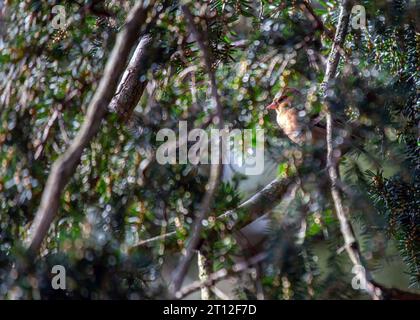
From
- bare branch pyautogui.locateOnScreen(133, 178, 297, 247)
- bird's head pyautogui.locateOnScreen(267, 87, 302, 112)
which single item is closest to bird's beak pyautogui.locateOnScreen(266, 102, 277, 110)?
bird's head pyautogui.locateOnScreen(267, 87, 302, 112)

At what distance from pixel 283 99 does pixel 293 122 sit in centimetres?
46

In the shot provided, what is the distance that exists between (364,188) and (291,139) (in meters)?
0.28

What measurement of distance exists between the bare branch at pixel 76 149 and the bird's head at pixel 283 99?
809 millimetres

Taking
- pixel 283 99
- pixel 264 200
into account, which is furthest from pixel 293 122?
pixel 283 99

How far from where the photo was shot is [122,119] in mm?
2066

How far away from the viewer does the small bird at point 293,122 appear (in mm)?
1757

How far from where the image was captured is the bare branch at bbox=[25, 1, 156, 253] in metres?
Answer: 1.14

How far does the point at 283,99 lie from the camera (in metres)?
2.34

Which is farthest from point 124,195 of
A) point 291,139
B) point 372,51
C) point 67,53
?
point 372,51

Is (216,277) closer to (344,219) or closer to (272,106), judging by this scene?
(344,219)

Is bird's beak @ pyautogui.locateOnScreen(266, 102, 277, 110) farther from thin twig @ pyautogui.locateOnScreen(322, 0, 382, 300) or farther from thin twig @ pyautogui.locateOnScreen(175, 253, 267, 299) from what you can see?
thin twig @ pyautogui.locateOnScreen(175, 253, 267, 299)

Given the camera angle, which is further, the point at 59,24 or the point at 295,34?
the point at 295,34
